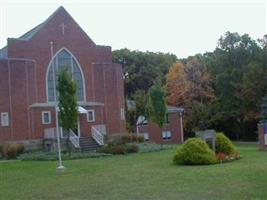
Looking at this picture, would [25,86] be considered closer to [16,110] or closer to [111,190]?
[16,110]

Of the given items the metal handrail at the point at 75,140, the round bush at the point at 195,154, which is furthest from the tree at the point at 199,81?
the round bush at the point at 195,154

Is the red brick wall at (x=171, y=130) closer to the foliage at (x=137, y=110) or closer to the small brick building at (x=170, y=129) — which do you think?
the small brick building at (x=170, y=129)

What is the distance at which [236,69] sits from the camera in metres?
55.8

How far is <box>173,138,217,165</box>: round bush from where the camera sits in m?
20.6

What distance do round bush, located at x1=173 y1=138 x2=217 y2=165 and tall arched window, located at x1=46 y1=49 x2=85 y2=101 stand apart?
2287 centimetres

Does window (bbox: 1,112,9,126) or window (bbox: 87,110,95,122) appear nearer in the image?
window (bbox: 1,112,9,126)

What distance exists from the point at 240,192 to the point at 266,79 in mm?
41330

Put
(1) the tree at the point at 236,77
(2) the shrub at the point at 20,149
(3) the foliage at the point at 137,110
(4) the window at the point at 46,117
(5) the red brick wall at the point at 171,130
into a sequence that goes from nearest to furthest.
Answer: (2) the shrub at the point at 20,149 < (4) the window at the point at 46,117 < (1) the tree at the point at 236,77 < (5) the red brick wall at the point at 171,130 < (3) the foliage at the point at 137,110

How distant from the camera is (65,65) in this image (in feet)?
141

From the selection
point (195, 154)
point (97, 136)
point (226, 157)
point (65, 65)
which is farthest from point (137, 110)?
point (195, 154)

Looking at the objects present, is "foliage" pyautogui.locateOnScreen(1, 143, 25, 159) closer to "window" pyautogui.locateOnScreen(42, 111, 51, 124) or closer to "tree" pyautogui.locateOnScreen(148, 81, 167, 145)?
"window" pyautogui.locateOnScreen(42, 111, 51, 124)

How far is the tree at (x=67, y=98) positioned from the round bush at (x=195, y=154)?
953 centimetres

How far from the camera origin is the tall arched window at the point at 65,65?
140ft

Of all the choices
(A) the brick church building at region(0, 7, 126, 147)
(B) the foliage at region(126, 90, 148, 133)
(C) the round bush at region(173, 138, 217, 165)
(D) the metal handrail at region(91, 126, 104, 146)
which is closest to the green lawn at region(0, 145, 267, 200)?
(C) the round bush at region(173, 138, 217, 165)
